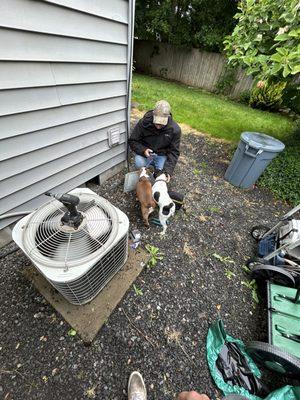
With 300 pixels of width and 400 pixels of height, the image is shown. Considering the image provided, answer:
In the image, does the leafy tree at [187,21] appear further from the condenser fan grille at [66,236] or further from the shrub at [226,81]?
the condenser fan grille at [66,236]

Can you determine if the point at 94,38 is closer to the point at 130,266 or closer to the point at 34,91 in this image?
the point at 34,91

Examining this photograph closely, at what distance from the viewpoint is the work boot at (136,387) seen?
1.37 meters

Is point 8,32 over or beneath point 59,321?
over

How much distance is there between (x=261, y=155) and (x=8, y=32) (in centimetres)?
328

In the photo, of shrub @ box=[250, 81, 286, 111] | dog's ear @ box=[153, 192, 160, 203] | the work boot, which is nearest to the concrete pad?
the work boot

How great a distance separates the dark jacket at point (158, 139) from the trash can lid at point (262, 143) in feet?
3.83

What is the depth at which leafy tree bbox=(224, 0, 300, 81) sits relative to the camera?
8.66 feet

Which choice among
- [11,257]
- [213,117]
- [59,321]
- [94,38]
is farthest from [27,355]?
[213,117]

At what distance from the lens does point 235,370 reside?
1.55 meters

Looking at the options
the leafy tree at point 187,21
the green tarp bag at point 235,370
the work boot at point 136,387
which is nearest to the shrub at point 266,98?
the leafy tree at point 187,21

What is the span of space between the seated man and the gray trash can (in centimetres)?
117

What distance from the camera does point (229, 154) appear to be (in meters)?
4.54

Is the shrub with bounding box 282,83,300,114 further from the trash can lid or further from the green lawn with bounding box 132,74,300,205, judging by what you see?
the trash can lid

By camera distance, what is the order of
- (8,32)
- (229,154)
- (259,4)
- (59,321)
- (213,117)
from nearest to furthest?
1. (8,32)
2. (59,321)
3. (259,4)
4. (229,154)
5. (213,117)
